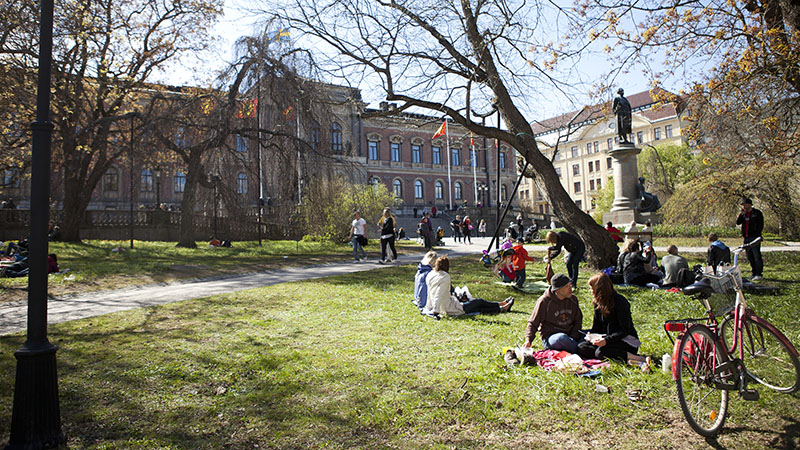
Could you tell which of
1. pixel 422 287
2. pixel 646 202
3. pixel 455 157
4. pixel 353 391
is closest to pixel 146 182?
pixel 455 157

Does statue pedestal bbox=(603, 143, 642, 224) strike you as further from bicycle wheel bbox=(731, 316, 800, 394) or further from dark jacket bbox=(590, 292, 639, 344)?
bicycle wheel bbox=(731, 316, 800, 394)

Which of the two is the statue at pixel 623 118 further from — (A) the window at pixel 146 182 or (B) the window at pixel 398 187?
(A) the window at pixel 146 182

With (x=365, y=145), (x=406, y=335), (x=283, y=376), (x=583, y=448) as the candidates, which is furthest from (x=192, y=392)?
(x=365, y=145)

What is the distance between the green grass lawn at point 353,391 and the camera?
360 centimetres

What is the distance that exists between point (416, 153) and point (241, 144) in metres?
48.3

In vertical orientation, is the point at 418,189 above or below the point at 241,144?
above

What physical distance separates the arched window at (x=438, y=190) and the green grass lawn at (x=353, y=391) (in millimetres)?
59729

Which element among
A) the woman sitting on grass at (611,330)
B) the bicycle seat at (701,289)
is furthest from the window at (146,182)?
the bicycle seat at (701,289)

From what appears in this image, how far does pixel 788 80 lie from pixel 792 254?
8284 mm

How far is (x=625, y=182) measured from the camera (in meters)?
24.7

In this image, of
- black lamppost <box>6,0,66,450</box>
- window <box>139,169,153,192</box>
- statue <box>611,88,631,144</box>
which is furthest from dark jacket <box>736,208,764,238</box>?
window <box>139,169,153,192</box>

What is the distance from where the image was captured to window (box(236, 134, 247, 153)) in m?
19.3

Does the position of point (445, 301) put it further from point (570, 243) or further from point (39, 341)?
point (39, 341)

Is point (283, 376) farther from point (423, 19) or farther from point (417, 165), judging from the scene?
point (417, 165)
